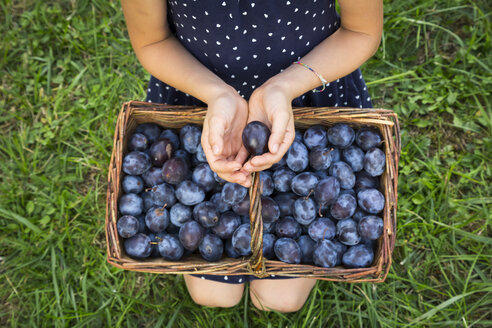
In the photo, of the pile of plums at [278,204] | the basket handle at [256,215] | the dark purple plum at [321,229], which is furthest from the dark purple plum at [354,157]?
the basket handle at [256,215]

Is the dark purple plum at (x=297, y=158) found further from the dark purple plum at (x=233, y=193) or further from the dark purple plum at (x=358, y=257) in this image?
the dark purple plum at (x=358, y=257)

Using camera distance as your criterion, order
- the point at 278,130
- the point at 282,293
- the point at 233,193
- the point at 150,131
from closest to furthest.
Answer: the point at 278,130
the point at 233,193
the point at 150,131
the point at 282,293

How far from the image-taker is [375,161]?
136 cm

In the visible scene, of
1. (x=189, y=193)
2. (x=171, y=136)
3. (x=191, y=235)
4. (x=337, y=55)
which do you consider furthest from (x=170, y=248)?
(x=337, y=55)

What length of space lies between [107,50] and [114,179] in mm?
1279

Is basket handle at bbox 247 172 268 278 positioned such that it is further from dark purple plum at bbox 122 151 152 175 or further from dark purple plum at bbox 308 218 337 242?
dark purple plum at bbox 122 151 152 175

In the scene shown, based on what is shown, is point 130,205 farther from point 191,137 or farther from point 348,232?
point 348,232

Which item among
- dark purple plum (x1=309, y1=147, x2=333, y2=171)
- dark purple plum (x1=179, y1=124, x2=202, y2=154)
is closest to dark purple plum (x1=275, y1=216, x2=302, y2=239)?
dark purple plum (x1=309, y1=147, x2=333, y2=171)

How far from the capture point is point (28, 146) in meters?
2.26

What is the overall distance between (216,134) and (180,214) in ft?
1.44

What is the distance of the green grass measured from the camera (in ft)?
5.98

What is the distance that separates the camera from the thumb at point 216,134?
106 cm

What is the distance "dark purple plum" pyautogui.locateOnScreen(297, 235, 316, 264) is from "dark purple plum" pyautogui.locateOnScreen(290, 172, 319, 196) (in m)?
0.18

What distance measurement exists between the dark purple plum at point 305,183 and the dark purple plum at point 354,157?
0.52 feet
